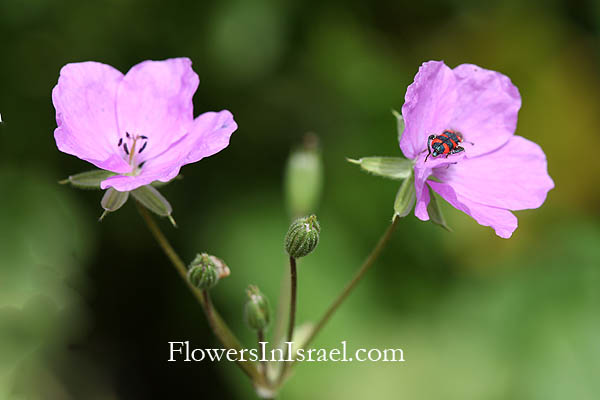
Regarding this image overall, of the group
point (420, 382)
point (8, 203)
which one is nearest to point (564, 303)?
point (420, 382)

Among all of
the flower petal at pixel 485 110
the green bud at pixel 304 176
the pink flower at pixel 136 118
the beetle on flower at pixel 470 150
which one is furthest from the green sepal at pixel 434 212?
the green bud at pixel 304 176

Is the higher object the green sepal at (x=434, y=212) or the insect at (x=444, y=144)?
the insect at (x=444, y=144)

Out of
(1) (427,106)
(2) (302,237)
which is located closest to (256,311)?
(2) (302,237)

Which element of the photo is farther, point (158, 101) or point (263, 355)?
point (158, 101)

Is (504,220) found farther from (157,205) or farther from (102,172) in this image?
(102,172)

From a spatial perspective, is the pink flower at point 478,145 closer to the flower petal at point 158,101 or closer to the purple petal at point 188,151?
the purple petal at point 188,151

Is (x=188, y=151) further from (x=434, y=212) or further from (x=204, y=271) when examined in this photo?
(x=434, y=212)

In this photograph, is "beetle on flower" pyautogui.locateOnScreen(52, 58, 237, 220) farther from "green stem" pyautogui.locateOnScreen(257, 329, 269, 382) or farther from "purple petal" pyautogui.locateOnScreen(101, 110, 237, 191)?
"green stem" pyautogui.locateOnScreen(257, 329, 269, 382)
